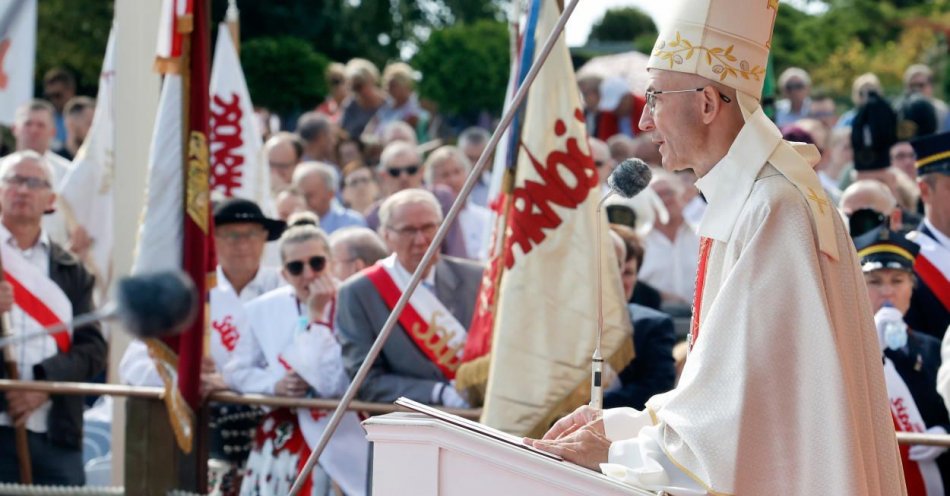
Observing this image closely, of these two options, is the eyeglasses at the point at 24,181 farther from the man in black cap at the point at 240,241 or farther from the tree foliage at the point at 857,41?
the tree foliage at the point at 857,41

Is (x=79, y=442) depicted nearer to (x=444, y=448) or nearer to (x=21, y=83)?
(x=21, y=83)

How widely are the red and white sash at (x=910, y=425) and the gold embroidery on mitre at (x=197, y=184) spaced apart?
10.2 feet

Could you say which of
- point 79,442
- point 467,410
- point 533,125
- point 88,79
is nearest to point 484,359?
point 467,410

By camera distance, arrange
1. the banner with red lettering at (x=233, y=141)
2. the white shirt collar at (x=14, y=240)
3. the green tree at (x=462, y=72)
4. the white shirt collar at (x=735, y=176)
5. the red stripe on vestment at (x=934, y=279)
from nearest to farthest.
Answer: the white shirt collar at (x=735, y=176)
the red stripe on vestment at (x=934, y=279)
the white shirt collar at (x=14, y=240)
the banner with red lettering at (x=233, y=141)
the green tree at (x=462, y=72)

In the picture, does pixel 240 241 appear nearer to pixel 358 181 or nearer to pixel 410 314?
pixel 410 314

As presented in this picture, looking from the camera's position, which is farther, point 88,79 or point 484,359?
point 88,79

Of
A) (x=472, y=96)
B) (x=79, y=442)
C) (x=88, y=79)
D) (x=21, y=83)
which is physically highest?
(x=88, y=79)

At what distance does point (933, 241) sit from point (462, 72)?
34.5ft

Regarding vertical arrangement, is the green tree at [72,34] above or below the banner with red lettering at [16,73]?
above

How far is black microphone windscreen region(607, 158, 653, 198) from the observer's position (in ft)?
12.8

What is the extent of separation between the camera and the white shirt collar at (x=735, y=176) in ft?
11.8

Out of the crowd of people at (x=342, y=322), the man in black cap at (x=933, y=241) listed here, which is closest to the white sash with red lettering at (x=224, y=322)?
the crowd of people at (x=342, y=322)

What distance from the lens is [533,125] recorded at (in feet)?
21.8

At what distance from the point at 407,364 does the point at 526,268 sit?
77cm
